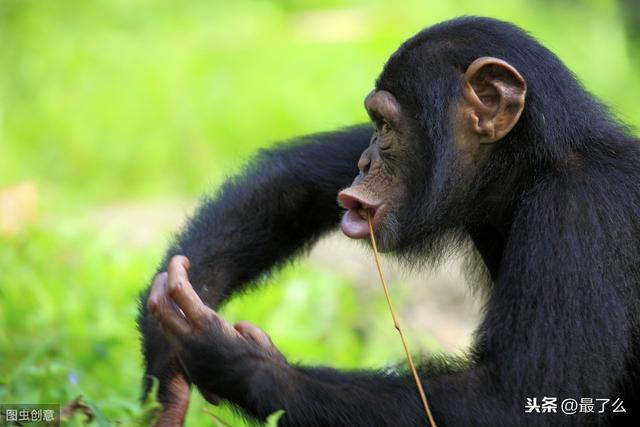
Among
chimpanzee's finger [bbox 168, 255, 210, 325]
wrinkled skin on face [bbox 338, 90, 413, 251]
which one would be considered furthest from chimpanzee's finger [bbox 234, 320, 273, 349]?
wrinkled skin on face [bbox 338, 90, 413, 251]

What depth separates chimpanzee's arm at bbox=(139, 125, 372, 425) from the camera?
539 cm

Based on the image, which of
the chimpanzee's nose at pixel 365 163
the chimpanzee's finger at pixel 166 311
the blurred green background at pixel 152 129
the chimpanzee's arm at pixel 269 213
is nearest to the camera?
the chimpanzee's finger at pixel 166 311

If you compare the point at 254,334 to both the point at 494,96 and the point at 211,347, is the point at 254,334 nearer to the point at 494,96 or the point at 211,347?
the point at 211,347

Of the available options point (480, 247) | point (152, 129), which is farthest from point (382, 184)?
point (152, 129)

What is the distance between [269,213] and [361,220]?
0.90 meters

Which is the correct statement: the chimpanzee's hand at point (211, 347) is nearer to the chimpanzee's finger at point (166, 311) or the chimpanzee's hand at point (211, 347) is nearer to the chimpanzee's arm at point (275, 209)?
the chimpanzee's finger at point (166, 311)

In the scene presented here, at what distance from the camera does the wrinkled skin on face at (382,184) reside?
4.73 metres

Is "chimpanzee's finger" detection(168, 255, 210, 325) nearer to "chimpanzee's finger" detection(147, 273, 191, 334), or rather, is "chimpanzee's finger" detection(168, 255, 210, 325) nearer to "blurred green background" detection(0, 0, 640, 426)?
"chimpanzee's finger" detection(147, 273, 191, 334)

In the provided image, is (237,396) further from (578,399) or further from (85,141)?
(85,141)

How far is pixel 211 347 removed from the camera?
167 inches

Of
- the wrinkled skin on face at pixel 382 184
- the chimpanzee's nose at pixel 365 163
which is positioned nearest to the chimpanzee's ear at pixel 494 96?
the wrinkled skin on face at pixel 382 184

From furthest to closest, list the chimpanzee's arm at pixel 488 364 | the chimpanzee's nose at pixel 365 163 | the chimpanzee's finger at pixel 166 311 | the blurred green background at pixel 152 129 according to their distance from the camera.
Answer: the blurred green background at pixel 152 129
the chimpanzee's nose at pixel 365 163
the chimpanzee's finger at pixel 166 311
the chimpanzee's arm at pixel 488 364

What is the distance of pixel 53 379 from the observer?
540cm

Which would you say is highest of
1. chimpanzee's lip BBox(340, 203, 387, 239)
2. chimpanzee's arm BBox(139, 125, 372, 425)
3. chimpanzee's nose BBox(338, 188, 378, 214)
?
chimpanzee's arm BBox(139, 125, 372, 425)
